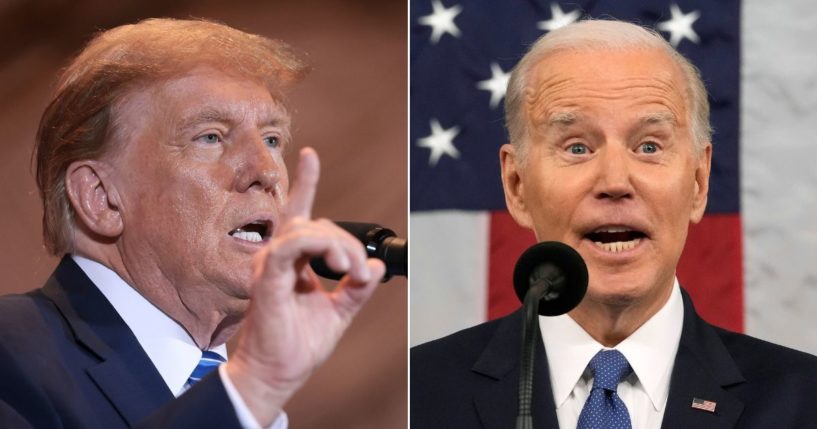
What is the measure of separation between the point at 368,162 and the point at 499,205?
3.15ft

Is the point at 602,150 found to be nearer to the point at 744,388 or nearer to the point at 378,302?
the point at 744,388

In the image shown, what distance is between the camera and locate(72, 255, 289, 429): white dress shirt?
2.19 m

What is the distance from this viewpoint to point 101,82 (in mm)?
2355

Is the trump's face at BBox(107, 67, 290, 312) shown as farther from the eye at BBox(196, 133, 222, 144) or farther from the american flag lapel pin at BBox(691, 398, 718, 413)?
the american flag lapel pin at BBox(691, 398, 718, 413)

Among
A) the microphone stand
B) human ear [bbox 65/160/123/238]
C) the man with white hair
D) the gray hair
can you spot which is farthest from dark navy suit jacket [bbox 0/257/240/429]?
the gray hair

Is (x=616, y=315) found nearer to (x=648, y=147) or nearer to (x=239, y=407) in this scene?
(x=648, y=147)

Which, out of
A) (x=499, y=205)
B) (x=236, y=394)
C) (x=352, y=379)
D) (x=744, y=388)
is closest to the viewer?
(x=236, y=394)

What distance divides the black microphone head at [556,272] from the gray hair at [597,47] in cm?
40

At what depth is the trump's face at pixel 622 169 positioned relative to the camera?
1.97 meters

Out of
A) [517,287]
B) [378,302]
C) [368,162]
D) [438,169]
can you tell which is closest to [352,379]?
[378,302]

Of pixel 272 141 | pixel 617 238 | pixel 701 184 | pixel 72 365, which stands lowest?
pixel 72 365

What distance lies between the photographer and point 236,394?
1.65 metres

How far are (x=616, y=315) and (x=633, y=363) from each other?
0.28 feet

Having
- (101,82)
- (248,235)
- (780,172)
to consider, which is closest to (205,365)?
(248,235)
